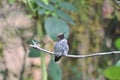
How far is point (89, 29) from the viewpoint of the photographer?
8.97ft

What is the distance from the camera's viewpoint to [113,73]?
0.68 meters

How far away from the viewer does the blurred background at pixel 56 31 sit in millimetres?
1747

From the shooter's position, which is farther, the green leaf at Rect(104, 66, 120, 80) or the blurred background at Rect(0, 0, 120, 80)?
the blurred background at Rect(0, 0, 120, 80)

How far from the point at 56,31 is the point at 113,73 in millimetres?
923

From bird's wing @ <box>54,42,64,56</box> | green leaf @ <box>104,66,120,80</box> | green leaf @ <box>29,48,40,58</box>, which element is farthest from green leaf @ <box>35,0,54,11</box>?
green leaf @ <box>104,66,120,80</box>

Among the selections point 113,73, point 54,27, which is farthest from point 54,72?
point 113,73

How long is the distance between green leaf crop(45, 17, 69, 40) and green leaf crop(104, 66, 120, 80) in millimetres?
872

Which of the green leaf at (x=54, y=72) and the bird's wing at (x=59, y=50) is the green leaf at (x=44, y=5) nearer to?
the green leaf at (x=54, y=72)

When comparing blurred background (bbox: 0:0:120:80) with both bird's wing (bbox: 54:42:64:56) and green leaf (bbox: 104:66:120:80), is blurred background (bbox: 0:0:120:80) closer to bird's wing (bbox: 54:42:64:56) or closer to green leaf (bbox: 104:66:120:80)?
bird's wing (bbox: 54:42:64:56)

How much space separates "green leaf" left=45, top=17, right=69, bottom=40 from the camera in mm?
1587

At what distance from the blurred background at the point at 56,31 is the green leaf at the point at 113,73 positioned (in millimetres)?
904

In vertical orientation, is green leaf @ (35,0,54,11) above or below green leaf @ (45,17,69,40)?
above

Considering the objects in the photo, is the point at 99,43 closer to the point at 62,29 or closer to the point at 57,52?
the point at 62,29

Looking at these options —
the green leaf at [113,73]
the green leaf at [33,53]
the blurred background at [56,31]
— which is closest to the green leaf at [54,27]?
the blurred background at [56,31]
